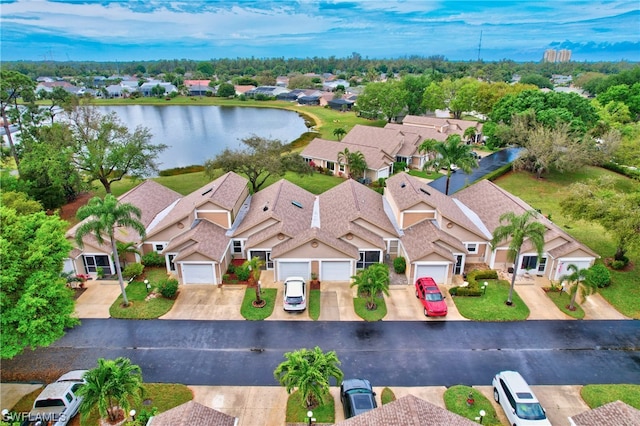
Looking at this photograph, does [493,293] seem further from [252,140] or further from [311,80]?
[311,80]

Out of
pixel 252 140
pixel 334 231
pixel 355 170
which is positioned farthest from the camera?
pixel 355 170

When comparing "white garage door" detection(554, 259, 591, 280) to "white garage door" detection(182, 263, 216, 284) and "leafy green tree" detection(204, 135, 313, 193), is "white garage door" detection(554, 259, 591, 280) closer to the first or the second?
"white garage door" detection(182, 263, 216, 284)

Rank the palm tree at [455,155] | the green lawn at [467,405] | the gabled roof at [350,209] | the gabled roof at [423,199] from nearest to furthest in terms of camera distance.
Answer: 1. the green lawn at [467,405]
2. the gabled roof at [350,209]
3. the gabled roof at [423,199]
4. the palm tree at [455,155]

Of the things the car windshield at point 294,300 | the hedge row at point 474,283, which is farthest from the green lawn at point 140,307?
the hedge row at point 474,283

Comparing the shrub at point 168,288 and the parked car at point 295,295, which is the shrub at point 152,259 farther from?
the parked car at point 295,295

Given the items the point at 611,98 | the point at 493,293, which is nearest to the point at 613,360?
the point at 493,293

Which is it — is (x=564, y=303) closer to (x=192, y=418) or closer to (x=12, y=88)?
(x=192, y=418)
